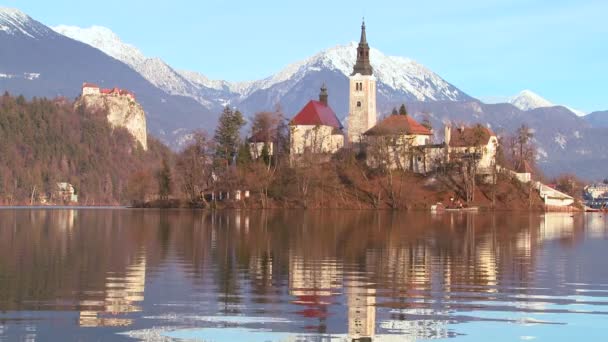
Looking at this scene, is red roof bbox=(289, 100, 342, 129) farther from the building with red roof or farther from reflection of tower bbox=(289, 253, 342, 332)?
reflection of tower bbox=(289, 253, 342, 332)

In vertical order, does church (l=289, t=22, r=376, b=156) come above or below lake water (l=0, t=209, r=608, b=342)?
above

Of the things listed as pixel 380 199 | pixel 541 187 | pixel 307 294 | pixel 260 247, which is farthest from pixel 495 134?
pixel 307 294

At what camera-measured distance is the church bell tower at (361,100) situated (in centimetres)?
15800

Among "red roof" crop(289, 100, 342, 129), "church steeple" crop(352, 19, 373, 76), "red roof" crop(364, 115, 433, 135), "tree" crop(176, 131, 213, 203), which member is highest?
"church steeple" crop(352, 19, 373, 76)

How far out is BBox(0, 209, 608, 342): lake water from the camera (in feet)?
78.0

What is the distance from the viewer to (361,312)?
2656cm

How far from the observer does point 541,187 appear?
14200cm

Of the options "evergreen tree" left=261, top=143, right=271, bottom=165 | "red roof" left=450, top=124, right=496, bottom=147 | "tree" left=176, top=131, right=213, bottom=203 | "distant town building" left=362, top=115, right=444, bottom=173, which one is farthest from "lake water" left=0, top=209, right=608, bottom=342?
"evergreen tree" left=261, top=143, right=271, bottom=165

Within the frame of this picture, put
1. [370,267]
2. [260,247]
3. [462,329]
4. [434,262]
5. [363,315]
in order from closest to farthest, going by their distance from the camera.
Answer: [462,329], [363,315], [370,267], [434,262], [260,247]

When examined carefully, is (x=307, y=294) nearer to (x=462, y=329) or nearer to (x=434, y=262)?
Result: (x=462, y=329)

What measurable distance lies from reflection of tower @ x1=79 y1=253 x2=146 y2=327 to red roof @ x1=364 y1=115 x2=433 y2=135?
107 m

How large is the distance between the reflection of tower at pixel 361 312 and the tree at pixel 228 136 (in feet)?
356

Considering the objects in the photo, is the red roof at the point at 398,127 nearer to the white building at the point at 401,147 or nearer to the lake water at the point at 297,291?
the white building at the point at 401,147

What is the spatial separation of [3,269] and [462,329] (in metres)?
17.8
